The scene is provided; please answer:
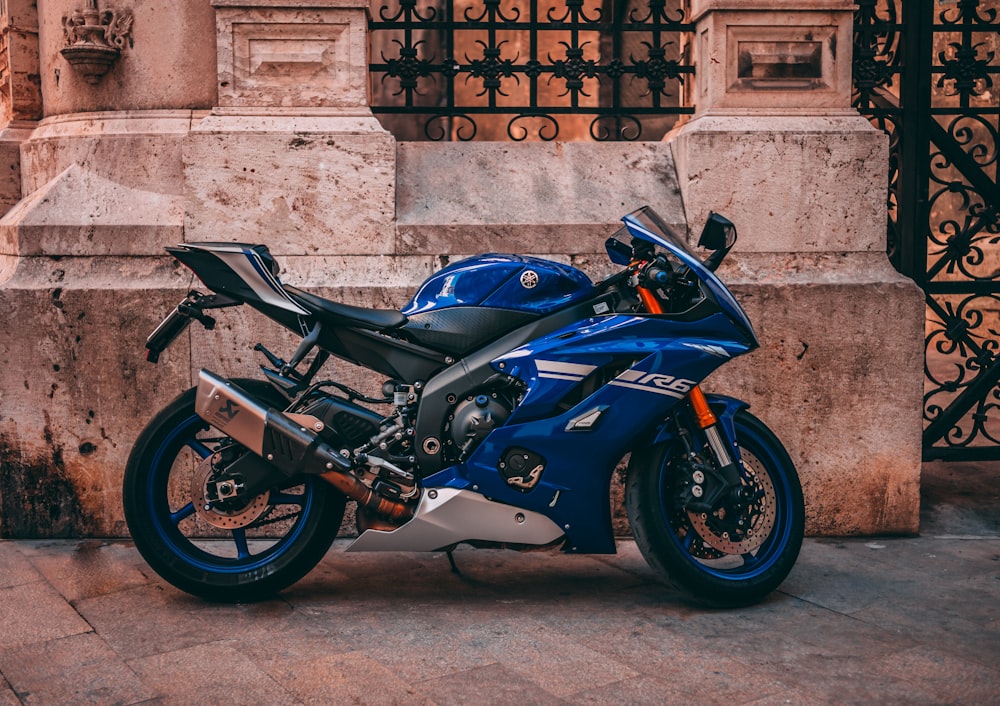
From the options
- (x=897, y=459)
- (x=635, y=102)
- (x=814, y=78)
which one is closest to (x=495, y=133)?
(x=635, y=102)

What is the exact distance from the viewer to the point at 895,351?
15.9 feet

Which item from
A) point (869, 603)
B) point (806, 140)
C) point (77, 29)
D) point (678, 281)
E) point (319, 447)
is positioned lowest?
point (869, 603)

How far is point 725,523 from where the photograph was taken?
3.88 metres

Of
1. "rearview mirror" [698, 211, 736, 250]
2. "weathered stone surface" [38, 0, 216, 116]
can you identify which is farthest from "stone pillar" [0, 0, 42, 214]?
"rearview mirror" [698, 211, 736, 250]

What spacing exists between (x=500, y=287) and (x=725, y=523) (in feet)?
3.71

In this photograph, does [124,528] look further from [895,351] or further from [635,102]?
[635,102]

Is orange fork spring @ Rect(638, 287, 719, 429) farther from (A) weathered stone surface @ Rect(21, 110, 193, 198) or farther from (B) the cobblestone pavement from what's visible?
(A) weathered stone surface @ Rect(21, 110, 193, 198)

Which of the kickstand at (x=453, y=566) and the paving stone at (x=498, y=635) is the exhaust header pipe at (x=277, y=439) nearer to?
the paving stone at (x=498, y=635)

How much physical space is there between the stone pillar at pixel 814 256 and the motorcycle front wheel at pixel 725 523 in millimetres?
844

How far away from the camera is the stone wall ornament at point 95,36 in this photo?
4.94 meters

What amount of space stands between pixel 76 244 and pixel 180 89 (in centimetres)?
85

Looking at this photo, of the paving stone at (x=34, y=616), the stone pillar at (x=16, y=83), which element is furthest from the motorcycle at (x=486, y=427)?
the stone pillar at (x=16, y=83)

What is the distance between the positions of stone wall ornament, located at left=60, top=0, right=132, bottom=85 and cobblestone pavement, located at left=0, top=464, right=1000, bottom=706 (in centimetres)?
211

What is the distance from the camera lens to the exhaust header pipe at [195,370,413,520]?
3.73 meters
